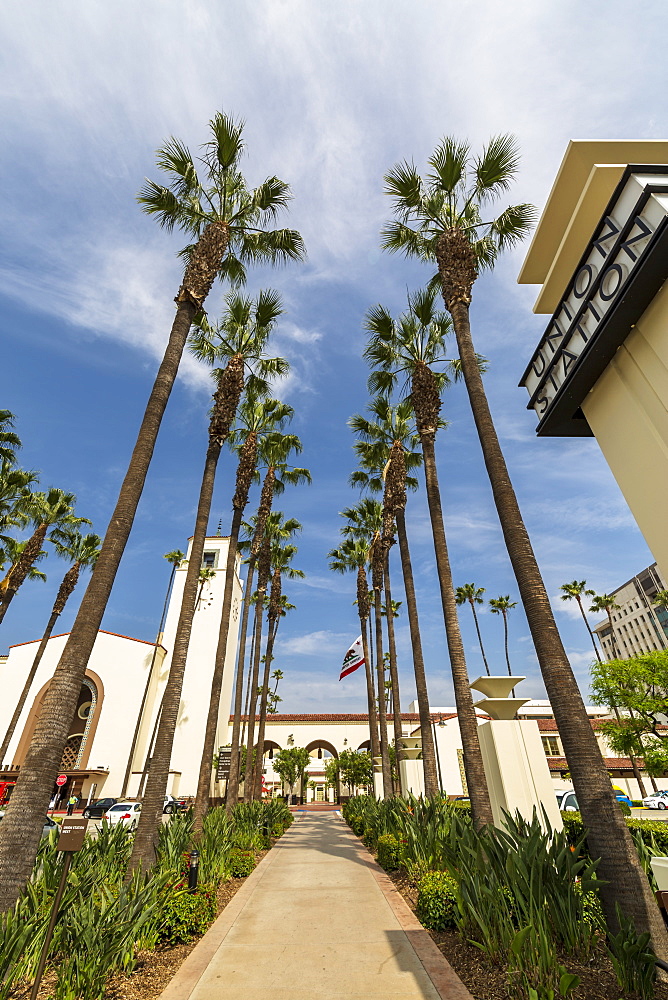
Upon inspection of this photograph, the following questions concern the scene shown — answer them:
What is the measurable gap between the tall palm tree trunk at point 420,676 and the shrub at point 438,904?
6927mm

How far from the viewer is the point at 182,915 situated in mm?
6219

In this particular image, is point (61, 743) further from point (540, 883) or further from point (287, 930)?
point (540, 883)

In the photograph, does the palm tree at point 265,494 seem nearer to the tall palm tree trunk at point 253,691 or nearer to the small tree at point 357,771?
the tall palm tree trunk at point 253,691

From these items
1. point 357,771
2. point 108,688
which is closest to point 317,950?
point 357,771

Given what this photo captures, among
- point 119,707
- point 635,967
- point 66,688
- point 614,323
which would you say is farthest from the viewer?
point 119,707

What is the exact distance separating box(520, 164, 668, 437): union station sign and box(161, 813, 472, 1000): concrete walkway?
18.9ft

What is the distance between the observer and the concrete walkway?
4.91 meters

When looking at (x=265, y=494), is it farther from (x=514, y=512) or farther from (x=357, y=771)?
(x=357, y=771)

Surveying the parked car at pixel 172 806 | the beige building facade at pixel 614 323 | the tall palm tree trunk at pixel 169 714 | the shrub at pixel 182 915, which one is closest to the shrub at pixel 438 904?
the shrub at pixel 182 915

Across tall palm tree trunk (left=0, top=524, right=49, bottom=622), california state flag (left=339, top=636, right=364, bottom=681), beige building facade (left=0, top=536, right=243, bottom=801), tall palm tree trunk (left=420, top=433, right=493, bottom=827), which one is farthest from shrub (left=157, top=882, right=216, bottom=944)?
beige building facade (left=0, top=536, right=243, bottom=801)

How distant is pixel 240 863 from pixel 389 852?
10.7ft

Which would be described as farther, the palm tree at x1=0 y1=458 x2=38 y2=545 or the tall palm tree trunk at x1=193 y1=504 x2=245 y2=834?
the palm tree at x1=0 y1=458 x2=38 y2=545

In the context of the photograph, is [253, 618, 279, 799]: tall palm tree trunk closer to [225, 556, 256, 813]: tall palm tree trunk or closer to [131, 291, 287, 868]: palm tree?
[225, 556, 256, 813]: tall palm tree trunk

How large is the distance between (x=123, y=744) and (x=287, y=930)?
31.0 m
